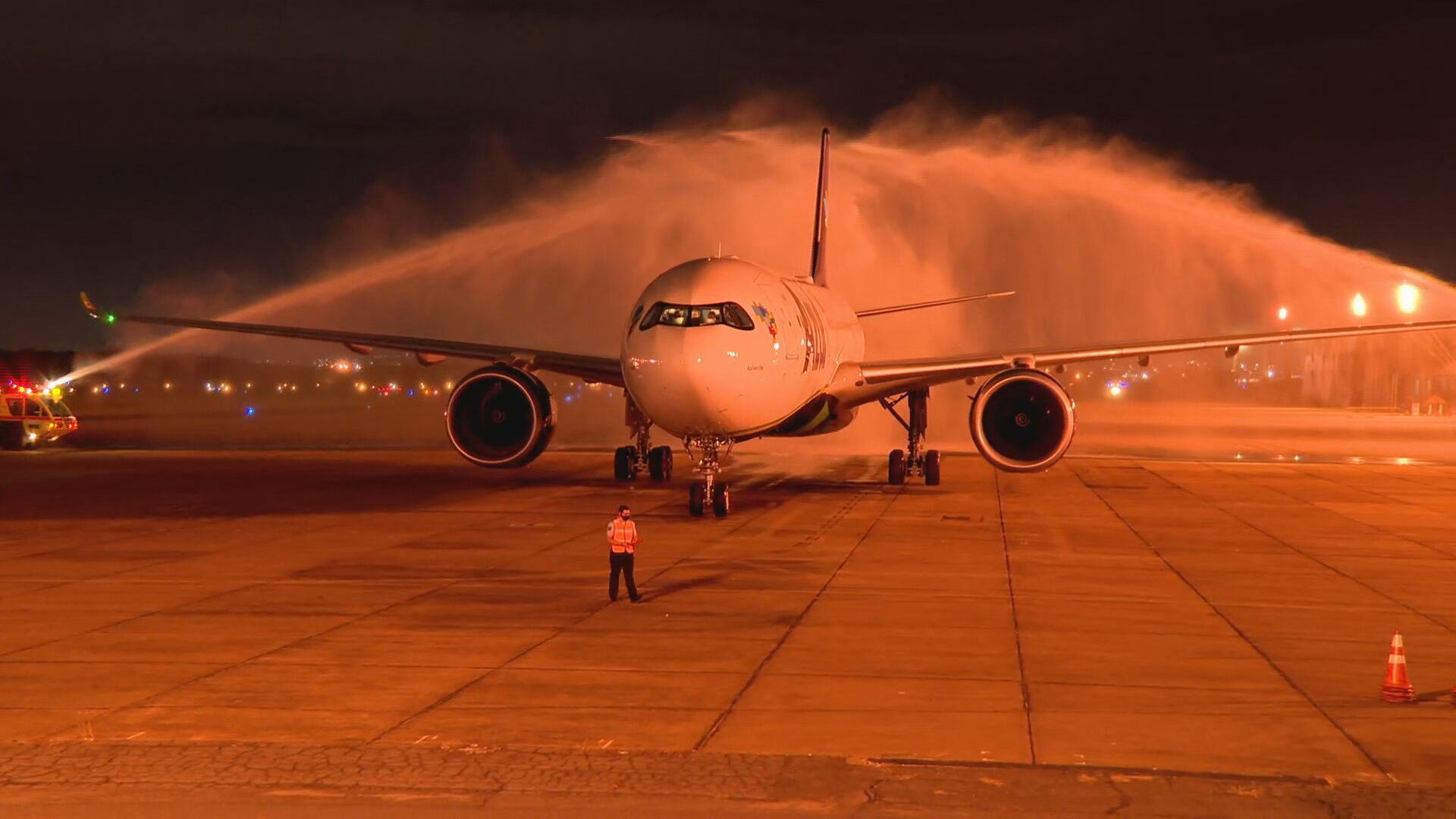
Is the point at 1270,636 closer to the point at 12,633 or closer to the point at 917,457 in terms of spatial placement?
the point at 12,633

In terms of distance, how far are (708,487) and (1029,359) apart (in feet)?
25.1

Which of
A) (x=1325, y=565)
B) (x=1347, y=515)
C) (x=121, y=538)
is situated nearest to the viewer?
(x=1325, y=565)

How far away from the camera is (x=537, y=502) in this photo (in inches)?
1035

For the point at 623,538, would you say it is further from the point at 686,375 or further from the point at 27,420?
the point at 27,420

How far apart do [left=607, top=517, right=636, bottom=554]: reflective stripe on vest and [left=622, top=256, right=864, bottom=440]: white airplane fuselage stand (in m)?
7.61

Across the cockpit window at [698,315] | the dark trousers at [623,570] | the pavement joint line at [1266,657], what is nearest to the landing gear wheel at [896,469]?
the pavement joint line at [1266,657]

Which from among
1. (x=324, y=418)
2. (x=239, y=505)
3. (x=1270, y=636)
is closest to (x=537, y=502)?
(x=239, y=505)

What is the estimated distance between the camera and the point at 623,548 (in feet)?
48.5

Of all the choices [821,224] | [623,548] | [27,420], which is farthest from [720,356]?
[27,420]

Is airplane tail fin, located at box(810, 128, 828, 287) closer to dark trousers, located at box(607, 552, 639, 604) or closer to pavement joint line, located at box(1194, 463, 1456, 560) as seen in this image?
pavement joint line, located at box(1194, 463, 1456, 560)

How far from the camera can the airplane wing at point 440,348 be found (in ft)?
94.8

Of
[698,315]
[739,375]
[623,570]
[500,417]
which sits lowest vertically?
[623,570]

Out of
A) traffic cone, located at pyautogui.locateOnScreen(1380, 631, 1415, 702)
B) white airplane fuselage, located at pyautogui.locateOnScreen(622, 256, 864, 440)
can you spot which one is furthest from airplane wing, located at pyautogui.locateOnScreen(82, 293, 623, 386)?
traffic cone, located at pyautogui.locateOnScreen(1380, 631, 1415, 702)

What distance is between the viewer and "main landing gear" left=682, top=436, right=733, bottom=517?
930 inches
